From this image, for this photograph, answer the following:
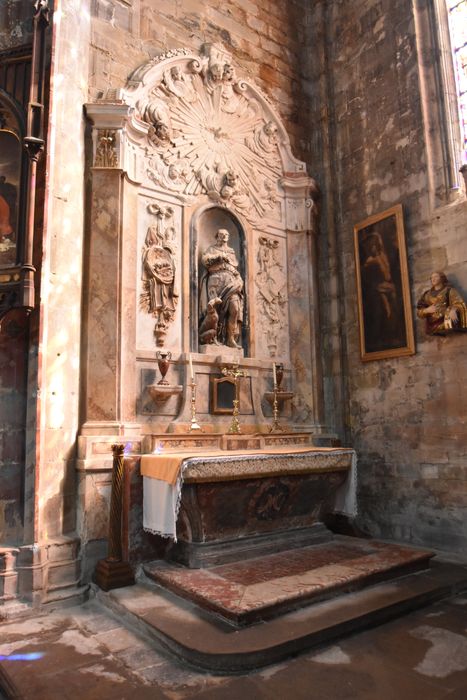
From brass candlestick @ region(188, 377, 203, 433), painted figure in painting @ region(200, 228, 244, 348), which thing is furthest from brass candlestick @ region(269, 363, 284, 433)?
brass candlestick @ region(188, 377, 203, 433)

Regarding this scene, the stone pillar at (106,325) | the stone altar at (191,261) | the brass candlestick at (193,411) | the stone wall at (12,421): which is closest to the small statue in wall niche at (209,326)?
the stone altar at (191,261)

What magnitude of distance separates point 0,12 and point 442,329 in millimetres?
5846

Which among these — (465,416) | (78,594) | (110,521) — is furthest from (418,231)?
(78,594)

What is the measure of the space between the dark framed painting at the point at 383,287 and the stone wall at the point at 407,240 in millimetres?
125

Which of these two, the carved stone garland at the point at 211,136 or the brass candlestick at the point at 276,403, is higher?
the carved stone garland at the point at 211,136

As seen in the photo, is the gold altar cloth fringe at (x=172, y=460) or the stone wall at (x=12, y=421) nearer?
the gold altar cloth fringe at (x=172, y=460)

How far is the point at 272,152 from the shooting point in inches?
310

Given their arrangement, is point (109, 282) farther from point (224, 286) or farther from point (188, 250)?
point (224, 286)

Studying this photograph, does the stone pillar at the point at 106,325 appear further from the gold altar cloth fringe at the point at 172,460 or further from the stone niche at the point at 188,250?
the gold altar cloth fringe at the point at 172,460

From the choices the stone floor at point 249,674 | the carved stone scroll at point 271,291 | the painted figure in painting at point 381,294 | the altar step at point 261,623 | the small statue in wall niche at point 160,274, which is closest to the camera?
the stone floor at point 249,674

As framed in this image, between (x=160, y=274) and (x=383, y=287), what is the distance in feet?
9.73

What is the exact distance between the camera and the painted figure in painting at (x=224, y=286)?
6.84 metres

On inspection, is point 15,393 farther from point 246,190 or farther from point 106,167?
point 246,190

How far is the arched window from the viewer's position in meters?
6.88
